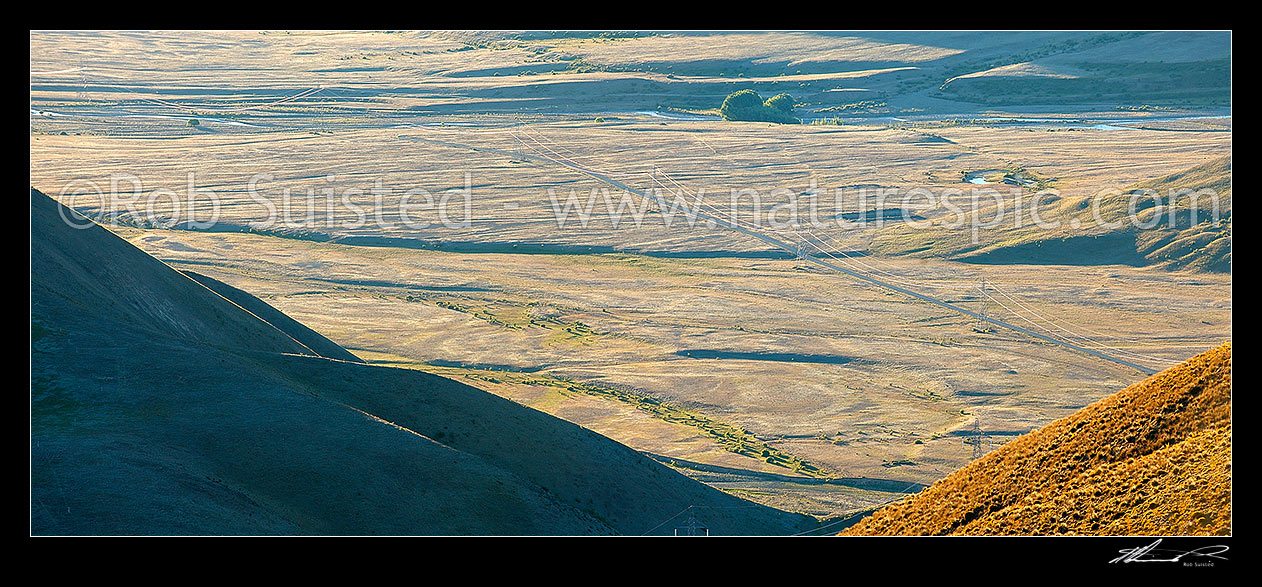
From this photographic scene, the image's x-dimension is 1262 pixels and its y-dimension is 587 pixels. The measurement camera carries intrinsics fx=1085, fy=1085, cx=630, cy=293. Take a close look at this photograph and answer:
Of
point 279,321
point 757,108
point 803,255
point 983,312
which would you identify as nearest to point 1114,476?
point 279,321

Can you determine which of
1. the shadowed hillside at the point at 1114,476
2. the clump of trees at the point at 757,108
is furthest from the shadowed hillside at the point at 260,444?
the clump of trees at the point at 757,108

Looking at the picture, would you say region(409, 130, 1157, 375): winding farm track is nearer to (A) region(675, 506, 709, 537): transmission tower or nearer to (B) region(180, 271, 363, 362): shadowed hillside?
(A) region(675, 506, 709, 537): transmission tower

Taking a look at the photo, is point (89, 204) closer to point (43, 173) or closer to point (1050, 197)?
point (43, 173)

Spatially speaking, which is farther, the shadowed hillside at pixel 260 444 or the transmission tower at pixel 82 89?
the transmission tower at pixel 82 89

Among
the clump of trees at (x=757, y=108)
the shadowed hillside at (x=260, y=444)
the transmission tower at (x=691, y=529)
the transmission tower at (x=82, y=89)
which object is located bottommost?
the transmission tower at (x=691, y=529)

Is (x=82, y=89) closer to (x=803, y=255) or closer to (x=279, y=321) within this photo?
(x=803, y=255)

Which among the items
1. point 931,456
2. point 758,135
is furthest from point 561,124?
point 931,456

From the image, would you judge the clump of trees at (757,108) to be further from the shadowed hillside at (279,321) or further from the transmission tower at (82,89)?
the shadowed hillside at (279,321)
